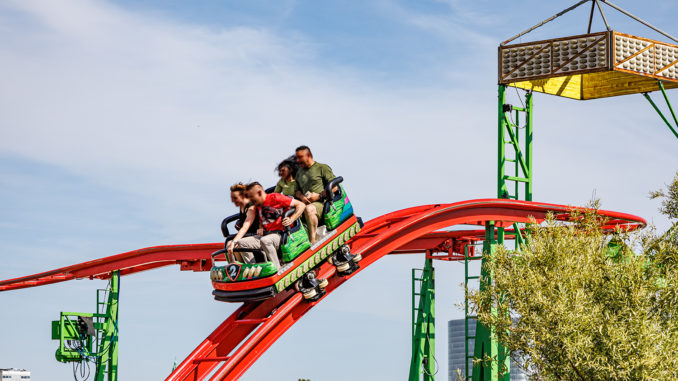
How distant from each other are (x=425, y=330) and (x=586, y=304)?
8.15 metres

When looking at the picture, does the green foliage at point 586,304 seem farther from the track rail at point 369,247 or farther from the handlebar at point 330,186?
the handlebar at point 330,186

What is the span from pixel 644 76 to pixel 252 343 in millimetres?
12054

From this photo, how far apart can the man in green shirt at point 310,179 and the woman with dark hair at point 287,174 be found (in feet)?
0.24

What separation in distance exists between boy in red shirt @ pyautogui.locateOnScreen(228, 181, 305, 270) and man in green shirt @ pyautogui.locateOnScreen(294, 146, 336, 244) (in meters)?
0.51

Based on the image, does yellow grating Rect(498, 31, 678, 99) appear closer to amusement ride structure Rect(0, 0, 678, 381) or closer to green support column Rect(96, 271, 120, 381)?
amusement ride structure Rect(0, 0, 678, 381)

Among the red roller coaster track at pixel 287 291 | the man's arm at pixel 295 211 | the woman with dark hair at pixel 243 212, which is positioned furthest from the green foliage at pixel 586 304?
the woman with dark hair at pixel 243 212

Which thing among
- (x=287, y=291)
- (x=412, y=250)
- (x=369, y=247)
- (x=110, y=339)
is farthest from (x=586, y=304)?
(x=110, y=339)

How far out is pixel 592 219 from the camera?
16.6 meters

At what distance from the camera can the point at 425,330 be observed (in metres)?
22.6

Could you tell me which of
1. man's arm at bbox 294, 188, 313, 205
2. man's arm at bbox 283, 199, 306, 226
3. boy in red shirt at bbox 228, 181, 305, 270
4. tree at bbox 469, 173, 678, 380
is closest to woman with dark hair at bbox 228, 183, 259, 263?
boy in red shirt at bbox 228, 181, 305, 270

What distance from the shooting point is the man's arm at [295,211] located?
14.0 meters

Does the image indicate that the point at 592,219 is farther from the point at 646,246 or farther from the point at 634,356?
the point at 634,356

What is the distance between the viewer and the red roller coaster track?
14.0m

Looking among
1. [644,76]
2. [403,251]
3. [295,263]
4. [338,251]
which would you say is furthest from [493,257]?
[644,76]
